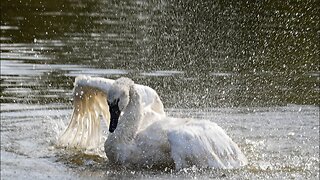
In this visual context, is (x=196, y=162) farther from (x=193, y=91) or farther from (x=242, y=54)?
(x=242, y=54)

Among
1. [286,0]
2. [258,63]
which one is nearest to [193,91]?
[258,63]

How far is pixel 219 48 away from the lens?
20031 millimetres

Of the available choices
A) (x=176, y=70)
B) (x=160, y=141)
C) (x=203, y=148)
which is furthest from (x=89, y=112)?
(x=176, y=70)

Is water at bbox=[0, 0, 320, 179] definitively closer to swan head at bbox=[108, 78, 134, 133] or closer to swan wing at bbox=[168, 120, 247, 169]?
swan wing at bbox=[168, 120, 247, 169]

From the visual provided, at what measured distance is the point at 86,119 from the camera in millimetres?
13562

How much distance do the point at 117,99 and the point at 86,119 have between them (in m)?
1.24

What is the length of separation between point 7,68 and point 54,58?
1414 millimetres

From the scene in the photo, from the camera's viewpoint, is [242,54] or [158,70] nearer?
[158,70]

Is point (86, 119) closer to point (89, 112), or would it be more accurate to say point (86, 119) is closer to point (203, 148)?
point (89, 112)

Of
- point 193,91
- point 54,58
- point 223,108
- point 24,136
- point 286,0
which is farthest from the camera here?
point 286,0

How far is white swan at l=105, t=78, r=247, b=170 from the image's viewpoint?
1189 cm

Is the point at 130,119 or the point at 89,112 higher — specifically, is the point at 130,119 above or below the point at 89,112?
above

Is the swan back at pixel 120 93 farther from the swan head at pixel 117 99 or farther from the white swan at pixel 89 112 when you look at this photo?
the white swan at pixel 89 112

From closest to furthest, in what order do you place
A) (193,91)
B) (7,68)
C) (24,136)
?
(24,136) < (193,91) < (7,68)
